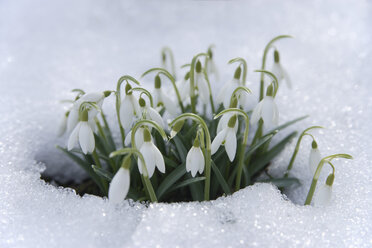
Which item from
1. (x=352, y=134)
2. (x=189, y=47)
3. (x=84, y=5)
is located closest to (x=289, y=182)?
(x=352, y=134)

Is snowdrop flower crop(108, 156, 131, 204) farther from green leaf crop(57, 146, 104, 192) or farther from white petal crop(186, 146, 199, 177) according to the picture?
green leaf crop(57, 146, 104, 192)

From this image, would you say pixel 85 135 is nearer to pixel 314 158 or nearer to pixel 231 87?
pixel 231 87

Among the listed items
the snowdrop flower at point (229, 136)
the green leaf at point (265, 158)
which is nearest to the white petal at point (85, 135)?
the snowdrop flower at point (229, 136)

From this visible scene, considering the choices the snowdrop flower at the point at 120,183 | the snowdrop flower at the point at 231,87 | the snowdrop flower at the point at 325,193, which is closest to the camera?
the snowdrop flower at the point at 120,183

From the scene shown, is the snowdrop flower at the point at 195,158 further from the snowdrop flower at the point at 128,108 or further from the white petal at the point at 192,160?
the snowdrop flower at the point at 128,108

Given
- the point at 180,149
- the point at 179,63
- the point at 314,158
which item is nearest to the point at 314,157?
the point at 314,158

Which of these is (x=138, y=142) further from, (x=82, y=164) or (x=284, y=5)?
(x=284, y=5)

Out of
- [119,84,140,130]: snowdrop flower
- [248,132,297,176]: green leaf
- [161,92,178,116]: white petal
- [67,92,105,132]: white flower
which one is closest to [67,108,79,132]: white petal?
[67,92,105,132]: white flower
